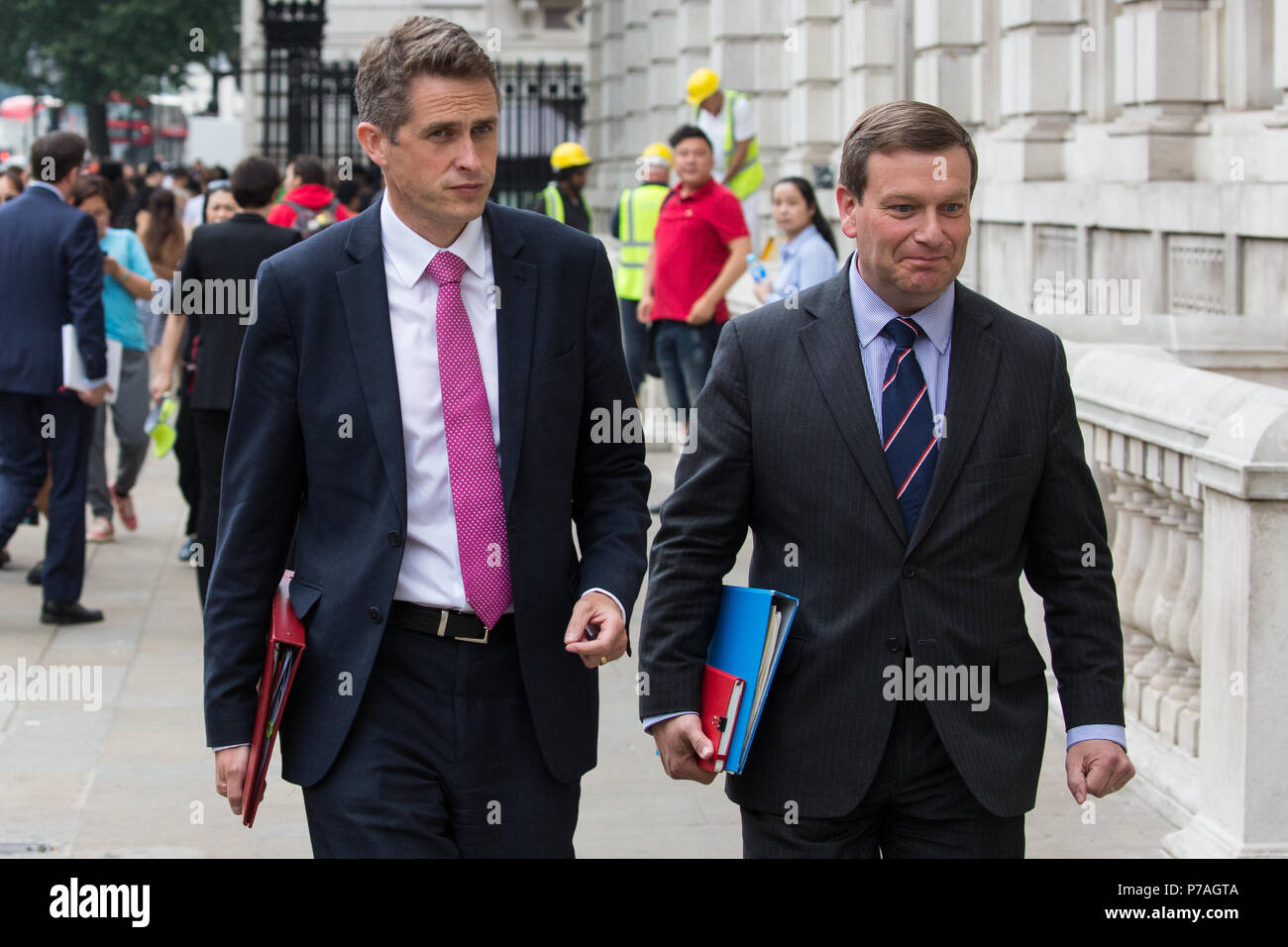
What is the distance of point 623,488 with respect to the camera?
3.76 m

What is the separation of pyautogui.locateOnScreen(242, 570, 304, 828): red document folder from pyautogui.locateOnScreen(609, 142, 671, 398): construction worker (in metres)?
10.2

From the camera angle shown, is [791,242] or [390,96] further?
[791,242]

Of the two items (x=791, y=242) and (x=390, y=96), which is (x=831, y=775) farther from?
(x=791, y=242)

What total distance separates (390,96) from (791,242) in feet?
25.3

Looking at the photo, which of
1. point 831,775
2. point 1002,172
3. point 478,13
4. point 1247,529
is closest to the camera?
point 831,775

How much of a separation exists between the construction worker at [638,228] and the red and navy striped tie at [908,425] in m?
10.2

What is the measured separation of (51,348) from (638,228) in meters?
5.42

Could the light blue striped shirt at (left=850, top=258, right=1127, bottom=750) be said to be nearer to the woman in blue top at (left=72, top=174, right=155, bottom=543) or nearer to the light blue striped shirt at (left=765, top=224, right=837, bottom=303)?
the light blue striped shirt at (left=765, top=224, right=837, bottom=303)

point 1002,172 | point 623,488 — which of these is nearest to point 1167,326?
point 623,488

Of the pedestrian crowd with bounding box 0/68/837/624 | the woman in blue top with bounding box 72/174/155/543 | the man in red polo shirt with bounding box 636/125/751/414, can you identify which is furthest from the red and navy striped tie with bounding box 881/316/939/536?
the man in red polo shirt with bounding box 636/125/751/414

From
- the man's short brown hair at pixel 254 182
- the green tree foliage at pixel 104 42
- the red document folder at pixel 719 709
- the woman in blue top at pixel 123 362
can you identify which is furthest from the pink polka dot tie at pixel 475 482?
the green tree foliage at pixel 104 42

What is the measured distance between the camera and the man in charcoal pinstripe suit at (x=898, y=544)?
3.39 metres

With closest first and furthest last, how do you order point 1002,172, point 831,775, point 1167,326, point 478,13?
1. point 831,775
2. point 1167,326
3. point 1002,172
4. point 478,13
